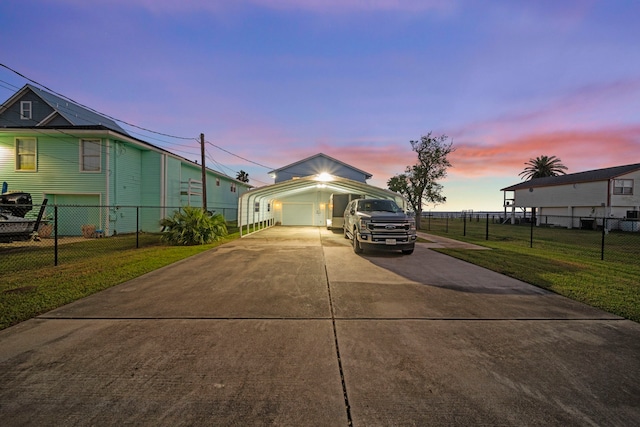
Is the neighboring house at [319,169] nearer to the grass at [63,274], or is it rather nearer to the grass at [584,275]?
the grass at [63,274]

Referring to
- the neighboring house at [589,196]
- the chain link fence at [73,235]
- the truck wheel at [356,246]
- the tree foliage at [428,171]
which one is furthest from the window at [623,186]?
the chain link fence at [73,235]

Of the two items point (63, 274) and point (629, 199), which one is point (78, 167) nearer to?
point (63, 274)

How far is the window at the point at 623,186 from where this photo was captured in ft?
91.1

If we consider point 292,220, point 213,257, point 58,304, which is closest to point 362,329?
point 58,304

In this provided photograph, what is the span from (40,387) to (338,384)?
278cm

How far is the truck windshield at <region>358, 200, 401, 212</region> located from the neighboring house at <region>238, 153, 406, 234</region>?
4.55m

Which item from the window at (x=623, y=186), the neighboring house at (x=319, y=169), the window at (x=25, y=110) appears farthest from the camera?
the neighboring house at (x=319, y=169)

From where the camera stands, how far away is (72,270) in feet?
23.8

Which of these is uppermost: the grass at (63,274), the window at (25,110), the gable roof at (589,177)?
the window at (25,110)

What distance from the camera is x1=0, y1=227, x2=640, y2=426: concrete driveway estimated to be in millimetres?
2332

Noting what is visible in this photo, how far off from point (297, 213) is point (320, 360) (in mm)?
25375

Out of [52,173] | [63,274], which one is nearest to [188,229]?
[63,274]

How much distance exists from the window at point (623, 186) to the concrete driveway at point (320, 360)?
3371 centimetres

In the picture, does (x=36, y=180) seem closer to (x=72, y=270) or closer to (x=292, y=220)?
(x=72, y=270)
